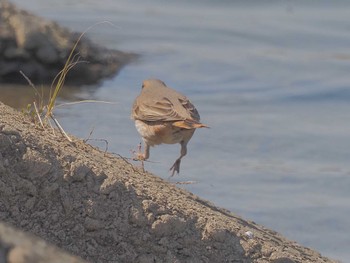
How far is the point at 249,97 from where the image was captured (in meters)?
11.8

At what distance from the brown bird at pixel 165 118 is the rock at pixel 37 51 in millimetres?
4731

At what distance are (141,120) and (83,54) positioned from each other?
218 inches

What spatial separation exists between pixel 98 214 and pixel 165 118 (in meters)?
1.75

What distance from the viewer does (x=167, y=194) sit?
560 centimetres

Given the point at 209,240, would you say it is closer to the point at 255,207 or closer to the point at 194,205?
the point at 194,205

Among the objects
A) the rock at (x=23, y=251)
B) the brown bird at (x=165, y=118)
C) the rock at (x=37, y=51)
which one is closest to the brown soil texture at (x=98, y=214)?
the brown bird at (x=165, y=118)

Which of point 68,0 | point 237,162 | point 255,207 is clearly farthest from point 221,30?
point 255,207

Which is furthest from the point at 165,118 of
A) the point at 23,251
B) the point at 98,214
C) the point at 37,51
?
the point at 37,51

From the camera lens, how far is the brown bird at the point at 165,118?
21.4ft

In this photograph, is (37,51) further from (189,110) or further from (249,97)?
(189,110)

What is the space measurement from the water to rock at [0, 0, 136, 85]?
16.7 inches

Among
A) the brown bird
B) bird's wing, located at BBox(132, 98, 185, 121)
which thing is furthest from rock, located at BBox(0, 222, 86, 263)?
bird's wing, located at BBox(132, 98, 185, 121)

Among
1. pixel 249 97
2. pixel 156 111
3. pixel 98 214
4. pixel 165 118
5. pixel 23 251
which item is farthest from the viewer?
pixel 249 97

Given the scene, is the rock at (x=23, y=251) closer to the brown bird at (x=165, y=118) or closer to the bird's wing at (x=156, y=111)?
the brown bird at (x=165, y=118)
